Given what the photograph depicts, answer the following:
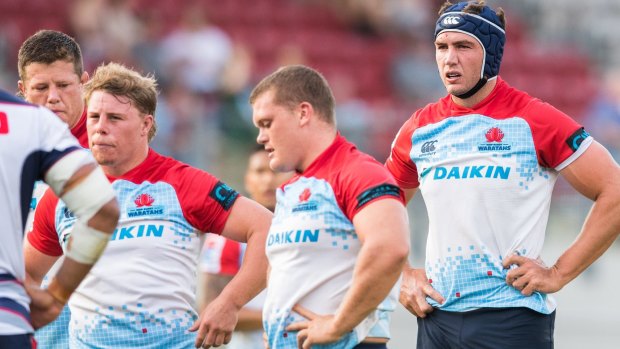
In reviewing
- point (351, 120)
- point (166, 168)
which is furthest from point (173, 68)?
point (166, 168)

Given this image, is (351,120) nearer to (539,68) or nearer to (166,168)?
(539,68)

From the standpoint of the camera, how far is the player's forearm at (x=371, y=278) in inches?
160

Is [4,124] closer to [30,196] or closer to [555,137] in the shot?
[30,196]

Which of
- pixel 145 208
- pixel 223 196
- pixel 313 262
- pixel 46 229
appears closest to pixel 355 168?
pixel 313 262

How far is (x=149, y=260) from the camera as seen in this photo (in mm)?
4906

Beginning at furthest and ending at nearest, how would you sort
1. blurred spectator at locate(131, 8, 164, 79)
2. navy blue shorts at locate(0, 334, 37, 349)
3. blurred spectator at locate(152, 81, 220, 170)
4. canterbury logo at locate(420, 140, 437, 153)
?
blurred spectator at locate(131, 8, 164, 79) < blurred spectator at locate(152, 81, 220, 170) < canterbury logo at locate(420, 140, 437, 153) < navy blue shorts at locate(0, 334, 37, 349)

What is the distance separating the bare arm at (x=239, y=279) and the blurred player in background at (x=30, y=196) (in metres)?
0.87

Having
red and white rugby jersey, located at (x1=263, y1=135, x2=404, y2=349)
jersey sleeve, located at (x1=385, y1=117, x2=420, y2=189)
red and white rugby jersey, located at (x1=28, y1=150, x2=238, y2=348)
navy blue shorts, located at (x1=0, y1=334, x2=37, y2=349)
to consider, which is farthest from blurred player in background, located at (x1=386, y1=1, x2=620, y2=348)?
navy blue shorts, located at (x1=0, y1=334, x2=37, y2=349)

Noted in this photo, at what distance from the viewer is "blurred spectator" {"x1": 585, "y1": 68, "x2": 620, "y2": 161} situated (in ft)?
44.2

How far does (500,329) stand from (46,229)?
6.85 ft

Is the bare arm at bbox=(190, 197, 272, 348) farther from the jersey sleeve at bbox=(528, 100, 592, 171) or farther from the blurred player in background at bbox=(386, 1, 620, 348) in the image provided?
the jersey sleeve at bbox=(528, 100, 592, 171)

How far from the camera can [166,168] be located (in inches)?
200

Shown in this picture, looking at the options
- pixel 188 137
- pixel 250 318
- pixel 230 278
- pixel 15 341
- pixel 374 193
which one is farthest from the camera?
pixel 188 137

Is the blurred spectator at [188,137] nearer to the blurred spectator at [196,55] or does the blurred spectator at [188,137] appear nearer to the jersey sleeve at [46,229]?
the blurred spectator at [196,55]
